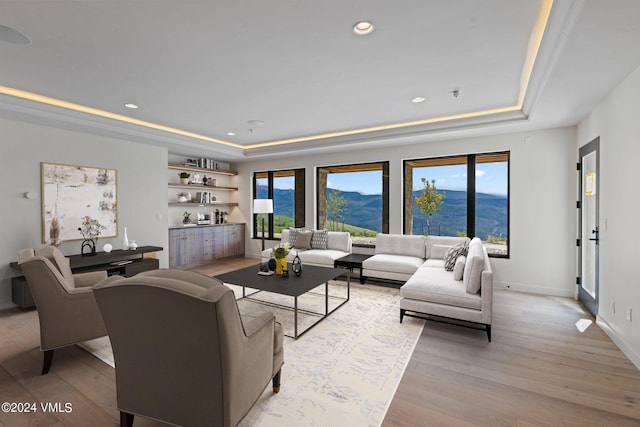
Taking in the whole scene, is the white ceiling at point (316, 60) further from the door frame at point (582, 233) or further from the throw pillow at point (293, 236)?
the throw pillow at point (293, 236)

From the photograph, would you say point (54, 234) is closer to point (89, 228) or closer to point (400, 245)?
point (89, 228)

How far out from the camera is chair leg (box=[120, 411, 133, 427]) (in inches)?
67.1

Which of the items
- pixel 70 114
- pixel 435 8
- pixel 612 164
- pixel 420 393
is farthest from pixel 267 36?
pixel 612 164

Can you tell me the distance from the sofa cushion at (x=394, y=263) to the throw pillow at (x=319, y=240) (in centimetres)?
121

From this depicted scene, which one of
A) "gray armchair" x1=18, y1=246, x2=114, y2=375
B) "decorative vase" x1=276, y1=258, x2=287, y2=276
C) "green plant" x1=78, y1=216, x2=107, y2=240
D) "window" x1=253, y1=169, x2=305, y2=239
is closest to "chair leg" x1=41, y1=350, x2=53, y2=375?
"gray armchair" x1=18, y1=246, x2=114, y2=375

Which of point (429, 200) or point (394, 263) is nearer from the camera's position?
point (394, 263)

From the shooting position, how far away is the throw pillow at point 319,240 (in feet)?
19.5

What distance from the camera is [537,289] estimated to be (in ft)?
14.8

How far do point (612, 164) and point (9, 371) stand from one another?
5.84m

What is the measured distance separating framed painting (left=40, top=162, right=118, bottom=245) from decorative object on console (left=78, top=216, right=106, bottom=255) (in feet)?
0.14

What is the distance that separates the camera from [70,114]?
3.90 meters

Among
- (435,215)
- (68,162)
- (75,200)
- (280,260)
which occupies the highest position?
(68,162)

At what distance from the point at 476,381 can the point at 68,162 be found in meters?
5.84

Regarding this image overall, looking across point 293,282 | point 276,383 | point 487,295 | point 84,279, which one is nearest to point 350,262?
point 293,282
